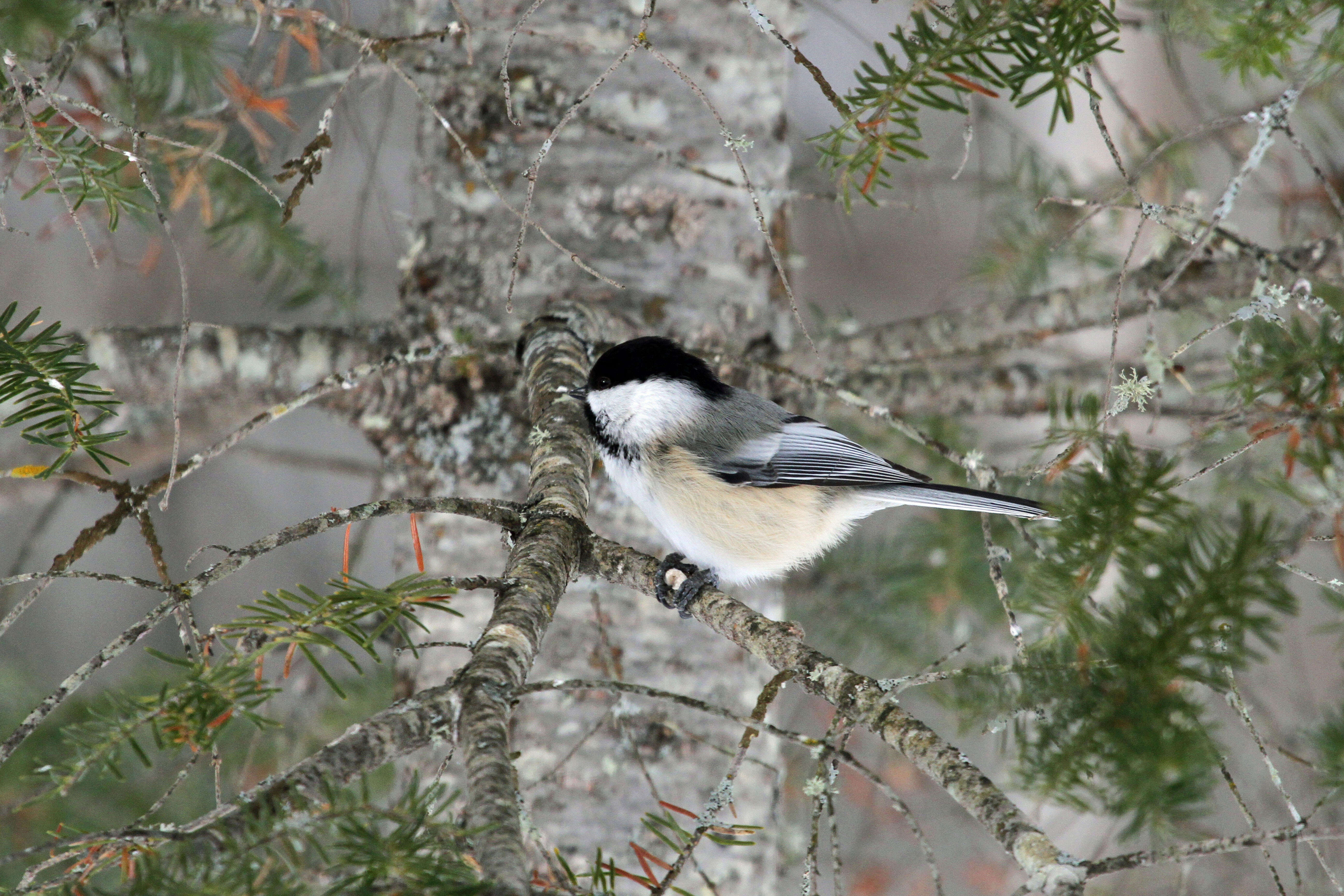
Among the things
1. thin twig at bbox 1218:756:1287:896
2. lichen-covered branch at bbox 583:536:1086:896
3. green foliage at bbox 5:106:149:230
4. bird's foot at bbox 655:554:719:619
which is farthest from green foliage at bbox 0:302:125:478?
thin twig at bbox 1218:756:1287:896

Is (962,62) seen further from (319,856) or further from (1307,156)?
(319,856)

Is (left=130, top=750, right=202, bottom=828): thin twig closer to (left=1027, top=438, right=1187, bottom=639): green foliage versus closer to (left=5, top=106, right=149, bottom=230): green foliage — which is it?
(left=5, top=106, right=149, bottom=230): green foliage

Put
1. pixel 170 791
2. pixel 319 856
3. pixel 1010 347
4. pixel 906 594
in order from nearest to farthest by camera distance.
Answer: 1. pixel 319 856
2. pixel 170 791
3. pixel 1010 347
4. pixel 906 594

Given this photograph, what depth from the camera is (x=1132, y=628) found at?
0.73 metres

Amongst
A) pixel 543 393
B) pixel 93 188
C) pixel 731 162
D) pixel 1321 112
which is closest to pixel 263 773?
pixel 543 393

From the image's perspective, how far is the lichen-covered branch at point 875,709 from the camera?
0.53 meters

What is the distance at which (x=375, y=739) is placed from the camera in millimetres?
568

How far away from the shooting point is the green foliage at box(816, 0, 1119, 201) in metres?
0.75

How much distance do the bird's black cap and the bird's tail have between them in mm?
341

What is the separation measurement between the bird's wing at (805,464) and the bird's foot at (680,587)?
159 mm

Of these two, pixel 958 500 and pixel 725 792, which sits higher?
pixel 958 500

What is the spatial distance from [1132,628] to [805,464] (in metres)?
0.74

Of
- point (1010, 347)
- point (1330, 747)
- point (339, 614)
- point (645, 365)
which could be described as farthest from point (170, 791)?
point (1010, 347)

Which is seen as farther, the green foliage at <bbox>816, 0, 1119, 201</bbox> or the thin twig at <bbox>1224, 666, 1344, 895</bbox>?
the green foliage at <bbox>816, 0, 1119, 201</bbox>
